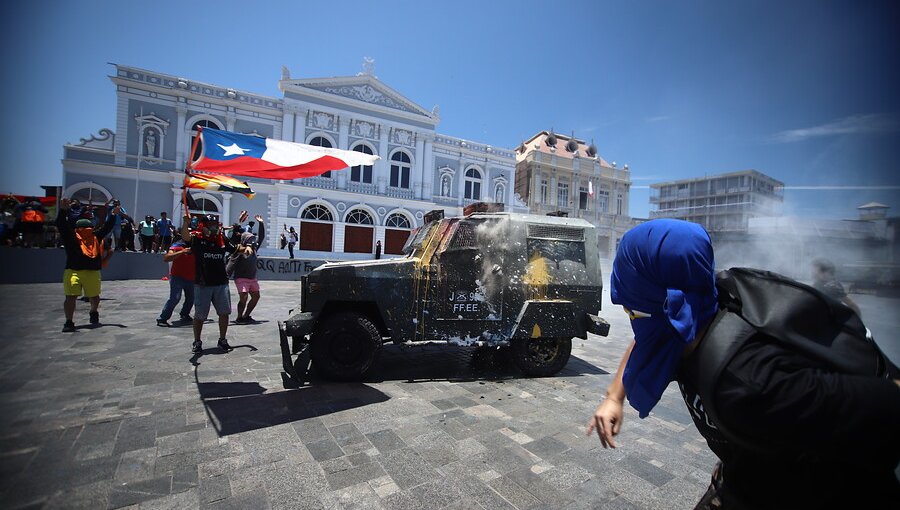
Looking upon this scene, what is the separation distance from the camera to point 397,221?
1190 inches

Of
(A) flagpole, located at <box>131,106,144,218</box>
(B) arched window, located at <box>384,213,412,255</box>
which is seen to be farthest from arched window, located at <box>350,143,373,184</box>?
(A) flagpole, located at <box>131,106,144,218</box>

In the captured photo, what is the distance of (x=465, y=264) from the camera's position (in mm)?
5086

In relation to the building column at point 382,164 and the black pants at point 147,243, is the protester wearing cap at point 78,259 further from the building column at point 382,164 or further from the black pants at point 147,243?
the building column at point 382,164

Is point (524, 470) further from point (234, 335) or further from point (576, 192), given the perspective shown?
point (576, 192)

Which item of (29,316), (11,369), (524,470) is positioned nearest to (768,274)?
(524,470)

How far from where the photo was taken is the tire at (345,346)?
467cm

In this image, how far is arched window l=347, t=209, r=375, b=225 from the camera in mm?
28670

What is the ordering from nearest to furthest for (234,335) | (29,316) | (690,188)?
(690,188) < (234,335) < (29,316)

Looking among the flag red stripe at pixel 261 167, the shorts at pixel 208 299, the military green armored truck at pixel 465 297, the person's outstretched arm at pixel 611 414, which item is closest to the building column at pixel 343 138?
the shorts at pixel 208 299

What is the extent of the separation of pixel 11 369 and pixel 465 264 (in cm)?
553

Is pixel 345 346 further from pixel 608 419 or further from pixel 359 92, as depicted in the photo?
pixel 359 92

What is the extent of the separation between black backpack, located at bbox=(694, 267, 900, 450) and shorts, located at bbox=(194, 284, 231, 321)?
593cm

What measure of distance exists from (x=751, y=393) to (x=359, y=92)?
31.0 meters

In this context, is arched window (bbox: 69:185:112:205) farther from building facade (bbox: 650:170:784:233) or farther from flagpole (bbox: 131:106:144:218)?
building facade (bbox: 650:170:784:233)
